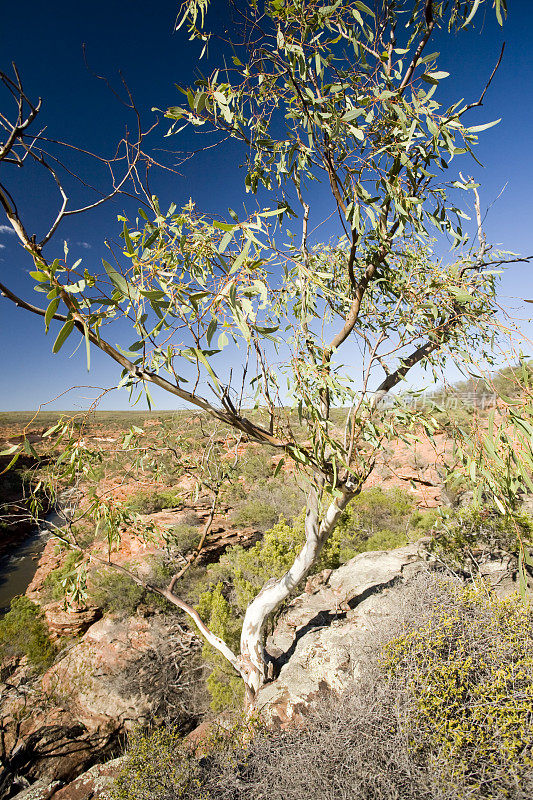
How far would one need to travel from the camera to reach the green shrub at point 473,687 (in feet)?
6.56

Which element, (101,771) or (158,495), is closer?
(101,771)

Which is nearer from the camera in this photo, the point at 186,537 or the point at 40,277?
the point at 40,277

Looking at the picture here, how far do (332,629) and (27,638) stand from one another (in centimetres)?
582

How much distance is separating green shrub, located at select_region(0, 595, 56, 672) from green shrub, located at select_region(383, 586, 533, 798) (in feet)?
20.6

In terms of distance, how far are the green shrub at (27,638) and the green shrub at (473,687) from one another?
20.6 feet

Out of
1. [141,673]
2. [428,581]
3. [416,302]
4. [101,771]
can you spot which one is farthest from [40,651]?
[416,302]

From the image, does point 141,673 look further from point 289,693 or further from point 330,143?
point 330,143

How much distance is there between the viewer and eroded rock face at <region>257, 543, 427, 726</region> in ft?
10.2

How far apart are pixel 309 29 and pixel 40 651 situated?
8.67 m

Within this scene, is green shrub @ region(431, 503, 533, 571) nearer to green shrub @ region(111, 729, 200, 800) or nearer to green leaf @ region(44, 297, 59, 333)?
green shrub @ region(111, 729, 200, 800)

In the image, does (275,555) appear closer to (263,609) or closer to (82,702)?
(263,609)

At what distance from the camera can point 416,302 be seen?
2293mm

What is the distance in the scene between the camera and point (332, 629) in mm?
3918

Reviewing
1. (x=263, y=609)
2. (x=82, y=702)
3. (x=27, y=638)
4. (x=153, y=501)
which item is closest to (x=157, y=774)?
(x=263, y=609)
